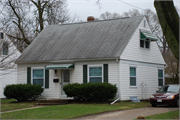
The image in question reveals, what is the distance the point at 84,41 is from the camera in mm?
21578

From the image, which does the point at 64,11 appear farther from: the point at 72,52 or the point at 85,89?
the point at 85,89

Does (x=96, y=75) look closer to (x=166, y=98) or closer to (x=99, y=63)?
(x=99, y=63)

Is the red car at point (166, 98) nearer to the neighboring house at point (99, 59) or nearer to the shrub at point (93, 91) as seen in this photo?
the shrub at point (93, 91)

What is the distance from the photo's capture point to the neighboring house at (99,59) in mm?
19266

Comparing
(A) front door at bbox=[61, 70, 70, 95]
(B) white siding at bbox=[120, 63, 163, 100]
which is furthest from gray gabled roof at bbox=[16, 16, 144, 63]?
(B) white siding at bbox=[120, 63, 163, 100]

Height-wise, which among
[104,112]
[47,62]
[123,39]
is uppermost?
[123,39]

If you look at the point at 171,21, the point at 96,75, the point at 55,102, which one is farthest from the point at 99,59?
the point at 171,21

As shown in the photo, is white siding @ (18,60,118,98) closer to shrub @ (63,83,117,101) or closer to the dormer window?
shrub @ (63,83,117,101)

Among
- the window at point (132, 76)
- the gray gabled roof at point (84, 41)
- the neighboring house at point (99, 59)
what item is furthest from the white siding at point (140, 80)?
the gray gabled roof at point (84, 41)

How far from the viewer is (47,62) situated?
70.0 ft

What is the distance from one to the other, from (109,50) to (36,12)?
15.3 metres

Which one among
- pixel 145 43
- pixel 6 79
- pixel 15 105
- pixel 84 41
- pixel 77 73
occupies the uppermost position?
pixel 84 41

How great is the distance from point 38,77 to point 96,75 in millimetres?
4968

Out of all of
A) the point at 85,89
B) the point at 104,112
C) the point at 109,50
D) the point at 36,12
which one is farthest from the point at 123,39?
the point at 36,12
